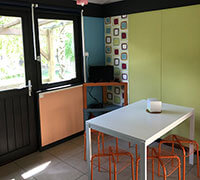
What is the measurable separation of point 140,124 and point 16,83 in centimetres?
186

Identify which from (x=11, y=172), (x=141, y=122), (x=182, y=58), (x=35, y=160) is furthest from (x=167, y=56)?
(x=11, y=172)

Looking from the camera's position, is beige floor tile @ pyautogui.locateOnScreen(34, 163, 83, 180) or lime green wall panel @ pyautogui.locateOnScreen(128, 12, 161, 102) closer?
beige floor tile @ pyautogui.locateOnScreen(34, 163, 83, 180)

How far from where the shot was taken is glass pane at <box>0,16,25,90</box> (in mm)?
3062

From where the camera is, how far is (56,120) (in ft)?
12.1

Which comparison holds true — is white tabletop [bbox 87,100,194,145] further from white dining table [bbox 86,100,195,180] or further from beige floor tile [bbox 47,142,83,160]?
beige floor tile [bbox 47,142,83,160]

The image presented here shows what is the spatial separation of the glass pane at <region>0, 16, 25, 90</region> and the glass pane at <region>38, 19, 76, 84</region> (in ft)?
1.17

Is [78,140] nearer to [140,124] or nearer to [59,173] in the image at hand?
[59,173]

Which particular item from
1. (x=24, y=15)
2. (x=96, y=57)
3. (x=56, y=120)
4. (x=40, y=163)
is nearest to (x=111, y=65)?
(x=96, y=57)

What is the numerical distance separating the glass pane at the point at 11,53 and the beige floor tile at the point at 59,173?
1.24m

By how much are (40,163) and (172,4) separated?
9.51 ft

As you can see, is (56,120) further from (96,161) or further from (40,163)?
(96,161)

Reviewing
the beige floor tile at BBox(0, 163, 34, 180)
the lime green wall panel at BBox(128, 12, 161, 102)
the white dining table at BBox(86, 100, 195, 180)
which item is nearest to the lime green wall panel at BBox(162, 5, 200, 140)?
the lime green wall panel at BBox(128, 12, 161, 102)

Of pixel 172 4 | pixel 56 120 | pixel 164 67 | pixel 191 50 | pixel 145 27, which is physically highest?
pixel 172 4

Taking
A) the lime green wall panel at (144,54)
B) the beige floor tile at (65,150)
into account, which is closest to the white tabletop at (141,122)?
the lime green wall panel at (144,54)
